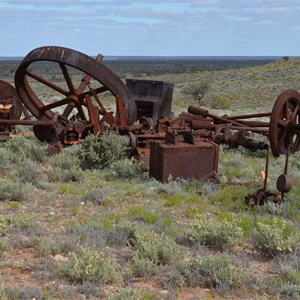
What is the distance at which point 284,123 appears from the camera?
951 centimetres

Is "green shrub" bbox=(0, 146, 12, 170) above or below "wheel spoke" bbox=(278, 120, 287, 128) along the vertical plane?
below

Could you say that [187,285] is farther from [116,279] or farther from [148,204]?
[148,204]

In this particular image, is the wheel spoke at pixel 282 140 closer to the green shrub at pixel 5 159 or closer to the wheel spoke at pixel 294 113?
the wheel spoke at pixel 294 113

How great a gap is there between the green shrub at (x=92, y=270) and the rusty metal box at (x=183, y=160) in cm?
332

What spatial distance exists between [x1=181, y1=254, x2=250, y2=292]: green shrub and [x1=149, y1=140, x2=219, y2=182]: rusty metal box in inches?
123

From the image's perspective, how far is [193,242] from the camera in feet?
16.6

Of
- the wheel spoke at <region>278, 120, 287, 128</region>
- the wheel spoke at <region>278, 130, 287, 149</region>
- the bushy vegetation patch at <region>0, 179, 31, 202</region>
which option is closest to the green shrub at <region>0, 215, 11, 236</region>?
the bushy vegetation patch at <region>0, 179, 31, 202</region>

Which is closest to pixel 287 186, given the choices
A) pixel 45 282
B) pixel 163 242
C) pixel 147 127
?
pixel 163 242

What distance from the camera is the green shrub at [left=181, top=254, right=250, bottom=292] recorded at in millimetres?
4141

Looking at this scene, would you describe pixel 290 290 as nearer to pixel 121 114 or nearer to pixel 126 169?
pixel 126 169

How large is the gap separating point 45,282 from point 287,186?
3253 mm

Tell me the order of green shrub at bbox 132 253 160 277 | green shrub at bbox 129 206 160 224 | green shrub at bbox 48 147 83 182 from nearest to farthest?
green shrub at bbox 132 253 160 277 < green shrub at bbox 129 206 160 224 < green shrub at bbox 48 147 83 182

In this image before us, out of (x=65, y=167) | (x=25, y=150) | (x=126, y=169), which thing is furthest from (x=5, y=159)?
(x=126, y=169)

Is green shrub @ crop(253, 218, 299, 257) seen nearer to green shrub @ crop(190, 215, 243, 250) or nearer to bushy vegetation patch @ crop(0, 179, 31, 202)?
green shrub @ crop(190, 215, 243, 250)
